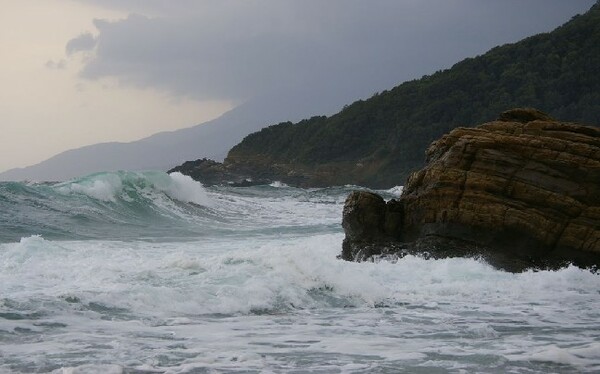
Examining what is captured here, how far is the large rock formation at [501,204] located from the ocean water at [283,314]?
92cm

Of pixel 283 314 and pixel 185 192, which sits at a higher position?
pixel 185 192

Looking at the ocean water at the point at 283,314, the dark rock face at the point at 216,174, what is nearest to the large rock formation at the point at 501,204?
the ocean water at the point at 283,314

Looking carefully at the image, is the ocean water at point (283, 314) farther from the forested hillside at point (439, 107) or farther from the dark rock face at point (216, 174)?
the dark rock face at point (216, 174)

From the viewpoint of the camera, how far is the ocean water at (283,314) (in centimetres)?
811

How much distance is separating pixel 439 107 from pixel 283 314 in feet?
234

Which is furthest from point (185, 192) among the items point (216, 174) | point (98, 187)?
point (216, 174)

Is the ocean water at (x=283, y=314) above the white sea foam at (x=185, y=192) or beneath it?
beneath

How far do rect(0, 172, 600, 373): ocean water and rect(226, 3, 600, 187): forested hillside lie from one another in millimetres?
59533

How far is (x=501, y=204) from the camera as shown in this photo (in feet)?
50.1

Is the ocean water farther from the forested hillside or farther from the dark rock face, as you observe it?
the dark rock face

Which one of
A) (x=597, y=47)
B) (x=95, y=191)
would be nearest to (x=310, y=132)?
(x=597, y=47)

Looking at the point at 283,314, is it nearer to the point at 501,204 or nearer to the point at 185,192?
the point at 501,204

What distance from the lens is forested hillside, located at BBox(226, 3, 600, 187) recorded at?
247 feet

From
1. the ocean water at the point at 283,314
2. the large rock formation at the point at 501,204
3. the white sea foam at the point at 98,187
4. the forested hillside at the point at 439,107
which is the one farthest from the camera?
the forested hillside at the point at 439,107
